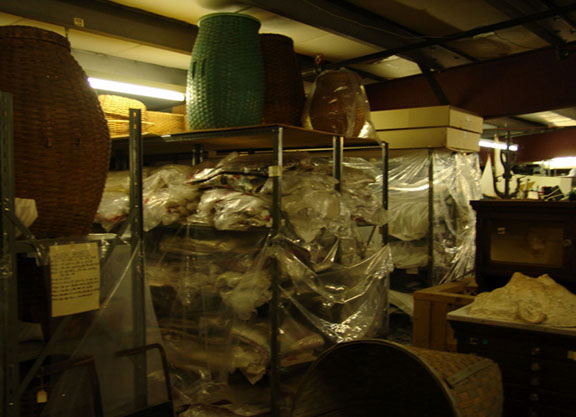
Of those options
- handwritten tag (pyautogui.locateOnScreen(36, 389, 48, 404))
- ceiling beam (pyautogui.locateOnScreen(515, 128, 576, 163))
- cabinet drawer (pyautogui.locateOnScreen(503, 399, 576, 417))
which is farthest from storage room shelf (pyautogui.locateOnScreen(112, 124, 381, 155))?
ceiling beam (pyautogui.locateOnScreen(515, 128, 576, 163))

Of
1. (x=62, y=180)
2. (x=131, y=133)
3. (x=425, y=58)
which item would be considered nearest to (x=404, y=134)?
(x=425, y=58)

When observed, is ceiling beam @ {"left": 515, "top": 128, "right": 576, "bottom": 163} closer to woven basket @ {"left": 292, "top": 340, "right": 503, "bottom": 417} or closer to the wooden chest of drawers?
the wooden chest of drawers

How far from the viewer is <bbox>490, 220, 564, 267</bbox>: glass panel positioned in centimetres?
260

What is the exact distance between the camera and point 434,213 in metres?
4.54

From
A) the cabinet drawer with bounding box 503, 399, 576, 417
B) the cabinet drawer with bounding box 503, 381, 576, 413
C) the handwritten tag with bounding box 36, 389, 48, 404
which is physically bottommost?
the cabinet drawer with bounding box 503, 399, 576, 417

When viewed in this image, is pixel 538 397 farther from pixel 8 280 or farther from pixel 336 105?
pixel 8 280

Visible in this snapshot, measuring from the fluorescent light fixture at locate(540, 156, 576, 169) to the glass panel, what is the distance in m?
8.34

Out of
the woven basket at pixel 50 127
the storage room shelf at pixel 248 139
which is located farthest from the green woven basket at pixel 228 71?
the woven basket at pixel 50 127

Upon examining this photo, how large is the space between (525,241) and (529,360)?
783 mm

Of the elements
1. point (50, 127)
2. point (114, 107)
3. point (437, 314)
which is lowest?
point (437, 314)

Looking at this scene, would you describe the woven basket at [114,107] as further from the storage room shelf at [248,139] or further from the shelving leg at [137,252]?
the shelving leg at [137,252]

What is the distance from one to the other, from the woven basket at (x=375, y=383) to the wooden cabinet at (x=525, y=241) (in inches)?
33.1

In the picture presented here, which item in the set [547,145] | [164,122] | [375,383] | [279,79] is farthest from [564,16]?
[547,145]

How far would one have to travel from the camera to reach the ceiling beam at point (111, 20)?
282 centimetres
